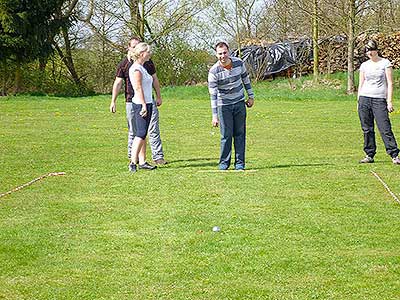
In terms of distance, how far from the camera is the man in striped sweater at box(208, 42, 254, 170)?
33.4ft

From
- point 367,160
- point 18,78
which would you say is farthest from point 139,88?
point 18,78

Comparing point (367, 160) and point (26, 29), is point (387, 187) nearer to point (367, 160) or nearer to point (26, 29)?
point (367, 160)

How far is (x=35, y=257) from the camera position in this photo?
5.78 m

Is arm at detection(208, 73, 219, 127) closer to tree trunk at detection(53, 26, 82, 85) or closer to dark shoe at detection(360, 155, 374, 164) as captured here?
dark shoe at detection(360, 155, 374, 164)

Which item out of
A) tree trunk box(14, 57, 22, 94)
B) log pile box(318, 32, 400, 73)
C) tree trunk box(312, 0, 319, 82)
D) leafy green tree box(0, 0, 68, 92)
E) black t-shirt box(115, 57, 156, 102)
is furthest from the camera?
log pile box(318, 32, 400, 73)

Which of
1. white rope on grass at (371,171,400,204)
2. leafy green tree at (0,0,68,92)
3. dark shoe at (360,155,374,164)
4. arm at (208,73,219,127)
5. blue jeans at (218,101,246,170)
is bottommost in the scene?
dark shoe at (360,155,374,164)

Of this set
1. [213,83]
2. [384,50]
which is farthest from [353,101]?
[213,83]

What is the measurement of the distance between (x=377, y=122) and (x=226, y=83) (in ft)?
7.74

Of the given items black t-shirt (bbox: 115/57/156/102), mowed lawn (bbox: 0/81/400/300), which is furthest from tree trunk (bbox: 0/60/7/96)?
black t-shirt (bbox: 115/57/156/102)

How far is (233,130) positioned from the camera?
1059 centimetres

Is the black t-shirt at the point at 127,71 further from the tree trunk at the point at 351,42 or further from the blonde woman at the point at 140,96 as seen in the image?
the tree trunk at the point at 351,42

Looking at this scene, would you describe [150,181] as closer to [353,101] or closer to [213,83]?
[213,83]

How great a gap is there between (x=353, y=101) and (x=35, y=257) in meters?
21.8

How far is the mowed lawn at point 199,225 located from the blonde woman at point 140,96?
1.44 ft
